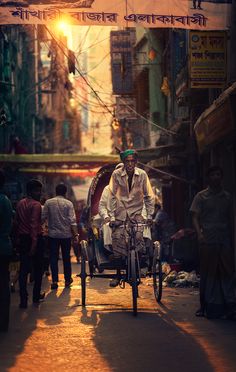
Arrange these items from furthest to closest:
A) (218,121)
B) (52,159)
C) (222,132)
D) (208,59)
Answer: (52,159), (208,59), (218,121), (222,132)

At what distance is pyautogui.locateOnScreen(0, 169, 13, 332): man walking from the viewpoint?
909cm

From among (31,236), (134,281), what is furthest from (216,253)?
(31,236)

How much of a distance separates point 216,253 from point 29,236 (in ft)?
9.89

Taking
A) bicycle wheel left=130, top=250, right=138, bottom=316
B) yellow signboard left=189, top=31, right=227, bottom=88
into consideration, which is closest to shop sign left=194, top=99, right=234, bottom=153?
yellow signboard left=189, top=31, right=227, bottom=88

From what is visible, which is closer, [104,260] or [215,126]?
[104,260]

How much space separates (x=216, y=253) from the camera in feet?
33.0

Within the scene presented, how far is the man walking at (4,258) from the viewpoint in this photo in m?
9.09

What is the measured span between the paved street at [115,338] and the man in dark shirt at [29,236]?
0.34 meters

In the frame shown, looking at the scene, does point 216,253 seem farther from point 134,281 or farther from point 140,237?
point 140,237

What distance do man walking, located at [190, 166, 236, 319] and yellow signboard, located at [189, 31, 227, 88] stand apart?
3.88 metres

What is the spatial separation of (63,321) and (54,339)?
1384 millimetres

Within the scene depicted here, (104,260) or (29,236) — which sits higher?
(29,236)

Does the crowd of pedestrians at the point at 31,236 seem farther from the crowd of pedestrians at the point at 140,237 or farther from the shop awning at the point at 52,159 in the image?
the shop awning at the point at 52,159

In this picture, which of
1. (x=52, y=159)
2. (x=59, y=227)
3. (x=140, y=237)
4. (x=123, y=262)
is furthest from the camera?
(x=52, y=159)
